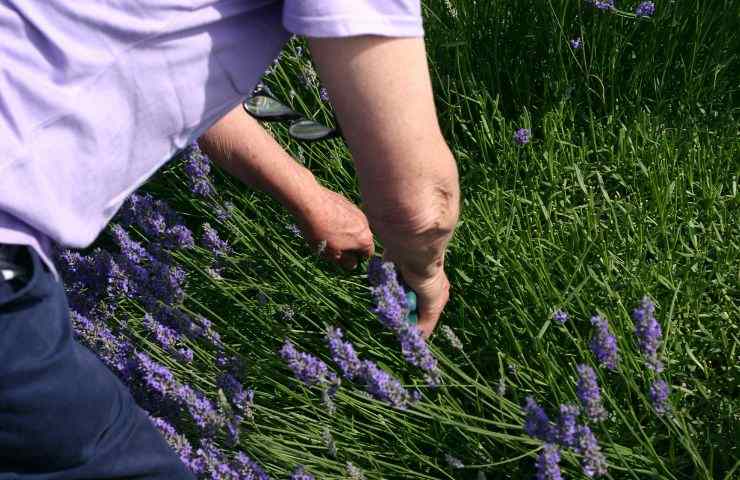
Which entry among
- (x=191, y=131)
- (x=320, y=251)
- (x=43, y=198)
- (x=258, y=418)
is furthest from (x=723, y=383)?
(x=43, y=198)

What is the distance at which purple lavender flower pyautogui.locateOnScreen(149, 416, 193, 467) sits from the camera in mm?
1754

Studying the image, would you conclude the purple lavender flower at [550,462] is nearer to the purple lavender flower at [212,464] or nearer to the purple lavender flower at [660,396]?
the purple lavender flower at [660,396]

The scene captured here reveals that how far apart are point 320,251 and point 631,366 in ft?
2.39

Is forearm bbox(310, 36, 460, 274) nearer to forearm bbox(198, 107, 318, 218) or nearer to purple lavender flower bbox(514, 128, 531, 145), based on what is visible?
forearm bbox(198, 107, 318, 218)

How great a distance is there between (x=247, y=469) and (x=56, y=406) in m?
0.57

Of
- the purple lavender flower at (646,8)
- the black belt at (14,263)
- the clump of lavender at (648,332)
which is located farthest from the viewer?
the purple lavender flower at (646,8)

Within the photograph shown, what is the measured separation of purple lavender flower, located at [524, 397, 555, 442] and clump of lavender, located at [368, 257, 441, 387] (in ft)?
0.58

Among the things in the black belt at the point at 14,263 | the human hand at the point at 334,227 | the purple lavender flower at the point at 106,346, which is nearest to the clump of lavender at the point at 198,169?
the human hand at the point at 334,227

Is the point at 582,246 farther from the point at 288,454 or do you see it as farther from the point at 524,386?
the point at 288,454

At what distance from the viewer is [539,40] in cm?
261

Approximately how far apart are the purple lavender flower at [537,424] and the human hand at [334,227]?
0.65m

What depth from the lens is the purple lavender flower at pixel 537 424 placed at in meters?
1.43

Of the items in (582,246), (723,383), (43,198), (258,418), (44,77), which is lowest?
(258,418)

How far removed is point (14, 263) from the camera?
1.11 meters
